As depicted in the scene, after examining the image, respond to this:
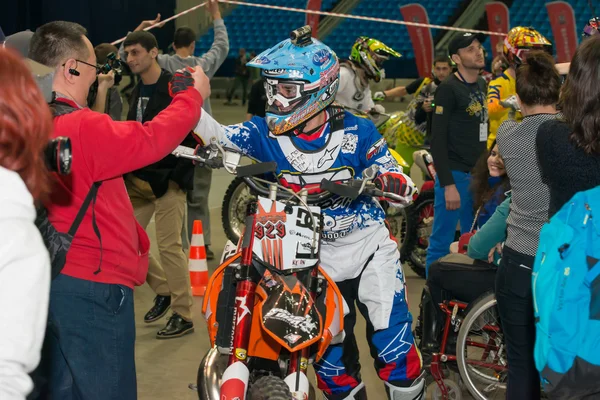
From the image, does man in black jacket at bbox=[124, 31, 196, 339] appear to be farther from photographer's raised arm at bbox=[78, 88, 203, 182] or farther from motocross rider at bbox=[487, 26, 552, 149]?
photographer's raised arm at bbox=[78, 88, 203, 182]

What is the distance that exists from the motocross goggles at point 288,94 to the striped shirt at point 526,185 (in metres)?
0.84

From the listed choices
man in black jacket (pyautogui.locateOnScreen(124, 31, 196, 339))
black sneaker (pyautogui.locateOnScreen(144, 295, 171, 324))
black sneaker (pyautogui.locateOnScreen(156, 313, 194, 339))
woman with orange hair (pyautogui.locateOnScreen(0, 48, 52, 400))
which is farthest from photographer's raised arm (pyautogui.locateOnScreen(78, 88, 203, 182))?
black sneaker (pyautogui.locateOnScreen(144, 295, 171, 324))

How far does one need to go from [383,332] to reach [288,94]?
3.62 ft

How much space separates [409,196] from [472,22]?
22.1m

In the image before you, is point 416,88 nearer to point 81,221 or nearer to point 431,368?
point 431,368

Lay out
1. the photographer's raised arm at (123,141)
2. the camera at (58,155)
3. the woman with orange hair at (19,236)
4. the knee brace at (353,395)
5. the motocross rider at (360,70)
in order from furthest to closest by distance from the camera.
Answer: the motocross rider at (360,70)
the knee brace at (353,395)
the photographer's raised arm at (123,141)
the camera at (58,155)
the woman with orange hair at (19,236)

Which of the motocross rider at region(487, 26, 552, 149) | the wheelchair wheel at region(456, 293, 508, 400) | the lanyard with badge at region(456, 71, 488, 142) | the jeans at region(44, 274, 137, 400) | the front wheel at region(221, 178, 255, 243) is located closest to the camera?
the jeans at region(44, 274, 137, 400)

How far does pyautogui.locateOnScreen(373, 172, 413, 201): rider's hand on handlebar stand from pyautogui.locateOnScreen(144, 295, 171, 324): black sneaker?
313 cm

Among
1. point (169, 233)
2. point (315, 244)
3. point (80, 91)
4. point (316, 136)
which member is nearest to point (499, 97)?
point (169, 233)

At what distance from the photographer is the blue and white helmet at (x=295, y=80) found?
3.62 metres

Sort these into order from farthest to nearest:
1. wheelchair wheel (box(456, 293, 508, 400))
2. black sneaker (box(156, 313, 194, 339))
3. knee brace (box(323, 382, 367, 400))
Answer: black sneaker (box(156, 313, 194, 339)) → wheelchair wheel (box(456, 293, 508, 400)) → knee brace (box(323, 382, 367, 400))

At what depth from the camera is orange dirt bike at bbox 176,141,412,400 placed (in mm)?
3154

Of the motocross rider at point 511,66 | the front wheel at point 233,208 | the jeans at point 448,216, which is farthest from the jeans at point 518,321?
the front wheel at point 233,208

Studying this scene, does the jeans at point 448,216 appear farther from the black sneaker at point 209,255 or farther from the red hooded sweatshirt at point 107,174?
the red hooded sweatshirt at point 107,174
